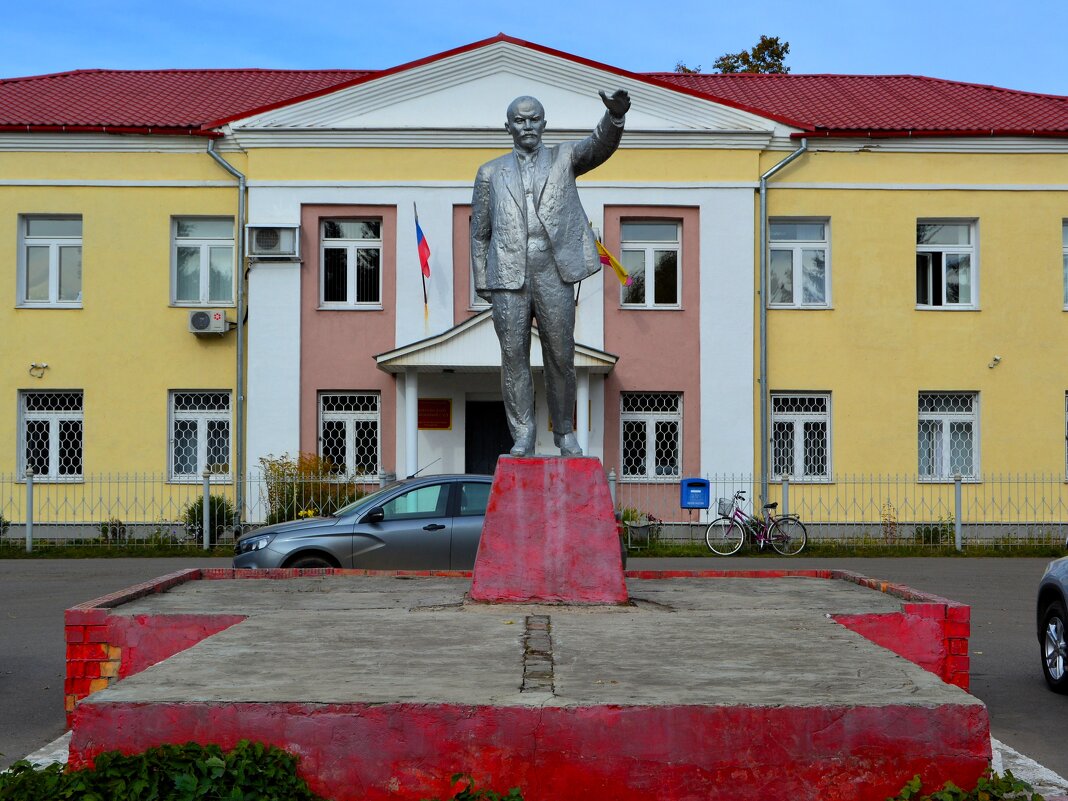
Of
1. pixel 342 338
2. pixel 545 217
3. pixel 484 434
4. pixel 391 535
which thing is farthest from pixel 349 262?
pixel 545 217

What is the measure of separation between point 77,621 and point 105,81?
21489mm

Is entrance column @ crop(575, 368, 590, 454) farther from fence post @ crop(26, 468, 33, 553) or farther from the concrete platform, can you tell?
the concrete platform

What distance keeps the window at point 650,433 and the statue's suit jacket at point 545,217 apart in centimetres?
Result: 1449

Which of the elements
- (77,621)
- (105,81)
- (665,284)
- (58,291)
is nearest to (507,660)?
(77,621)

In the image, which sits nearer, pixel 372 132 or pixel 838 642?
pixel 838 642

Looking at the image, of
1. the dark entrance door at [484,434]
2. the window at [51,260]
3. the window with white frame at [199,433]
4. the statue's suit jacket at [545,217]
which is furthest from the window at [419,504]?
the window at [51,260]

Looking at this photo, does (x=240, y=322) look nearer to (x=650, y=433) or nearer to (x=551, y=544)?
(x=650, y=433)

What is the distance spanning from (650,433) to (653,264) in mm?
3035

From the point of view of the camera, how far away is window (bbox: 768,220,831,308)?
23.1 metres

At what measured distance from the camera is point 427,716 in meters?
4.84

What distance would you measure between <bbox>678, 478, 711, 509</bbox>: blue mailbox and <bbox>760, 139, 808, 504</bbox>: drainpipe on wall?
1.34 metres

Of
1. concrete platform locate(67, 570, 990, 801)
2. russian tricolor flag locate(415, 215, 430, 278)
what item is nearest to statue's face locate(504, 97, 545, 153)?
concrete platform locate(67, 570, 990, 801)

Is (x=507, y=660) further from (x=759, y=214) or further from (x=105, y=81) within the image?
(x=105, y=81)

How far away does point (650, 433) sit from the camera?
2280 centimetres
